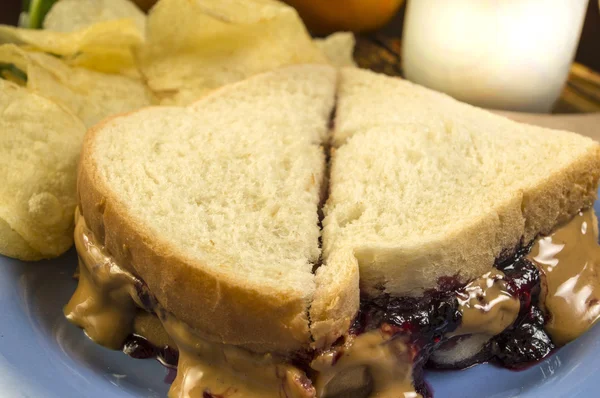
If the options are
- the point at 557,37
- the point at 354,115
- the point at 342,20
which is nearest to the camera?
the point at 354,115

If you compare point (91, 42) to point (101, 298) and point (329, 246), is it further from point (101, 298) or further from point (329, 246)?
point (329, 246)

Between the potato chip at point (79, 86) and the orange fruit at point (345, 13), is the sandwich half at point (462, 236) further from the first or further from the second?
the orange fruit at point (345, 13)

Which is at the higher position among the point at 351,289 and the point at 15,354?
the point at 351,289

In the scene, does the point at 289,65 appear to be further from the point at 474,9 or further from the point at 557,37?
the point at 557,37

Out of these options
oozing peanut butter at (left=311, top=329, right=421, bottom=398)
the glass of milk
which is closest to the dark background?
the glass of milk

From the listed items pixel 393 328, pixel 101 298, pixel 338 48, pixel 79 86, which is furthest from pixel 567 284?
pixel 79 86

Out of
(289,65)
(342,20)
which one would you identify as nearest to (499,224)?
(289,65)

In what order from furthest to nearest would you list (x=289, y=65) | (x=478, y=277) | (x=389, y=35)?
(x=389, y=35) → (x=289, y=65) → (x=478, y=277)
